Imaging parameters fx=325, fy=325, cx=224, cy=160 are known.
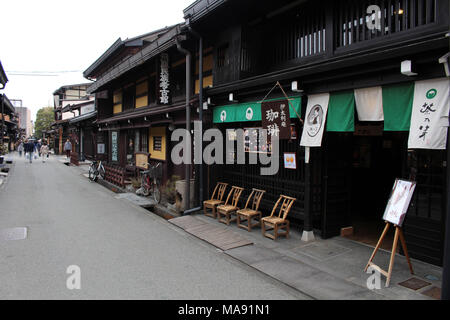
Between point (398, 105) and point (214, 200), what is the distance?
6290mm

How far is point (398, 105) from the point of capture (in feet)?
19.3

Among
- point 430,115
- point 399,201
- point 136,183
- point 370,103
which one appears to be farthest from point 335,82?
point 136,183

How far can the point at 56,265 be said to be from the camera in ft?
20.9

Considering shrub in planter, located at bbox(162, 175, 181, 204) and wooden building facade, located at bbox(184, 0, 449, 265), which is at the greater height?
wooden building facade, located at bbox(184, 0, 449, 265)

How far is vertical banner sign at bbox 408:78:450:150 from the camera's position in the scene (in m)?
5.18

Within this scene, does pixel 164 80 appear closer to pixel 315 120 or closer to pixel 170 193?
pixel 170 193

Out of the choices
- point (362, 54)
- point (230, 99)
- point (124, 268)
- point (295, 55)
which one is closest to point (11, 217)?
point (124, 268)

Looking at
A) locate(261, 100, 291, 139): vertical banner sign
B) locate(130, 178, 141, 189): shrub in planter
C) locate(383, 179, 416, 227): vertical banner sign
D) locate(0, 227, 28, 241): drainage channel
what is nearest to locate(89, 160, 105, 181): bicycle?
locate(130, 178, 141, 189): shrub in planter

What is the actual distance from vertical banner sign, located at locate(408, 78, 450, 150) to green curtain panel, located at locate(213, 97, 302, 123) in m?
2.89

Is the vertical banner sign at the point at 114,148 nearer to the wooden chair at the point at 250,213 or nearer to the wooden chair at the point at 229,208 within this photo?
the wooden chair at the point at 229,208

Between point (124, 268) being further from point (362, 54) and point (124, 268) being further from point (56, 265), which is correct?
point (362, 54)

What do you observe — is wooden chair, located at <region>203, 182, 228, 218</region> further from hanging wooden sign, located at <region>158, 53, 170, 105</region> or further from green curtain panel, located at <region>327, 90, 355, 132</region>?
hanging wooden sign, located at <region>158, 53, 170, 105</region>

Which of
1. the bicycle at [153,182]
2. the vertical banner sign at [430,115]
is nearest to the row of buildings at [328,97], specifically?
the vertical banner sign at [430,115]

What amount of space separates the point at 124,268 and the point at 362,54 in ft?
20.2
